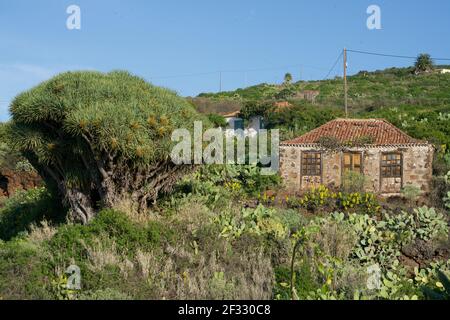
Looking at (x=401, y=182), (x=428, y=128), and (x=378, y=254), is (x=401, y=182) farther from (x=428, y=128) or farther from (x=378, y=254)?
(x=378, y=254)

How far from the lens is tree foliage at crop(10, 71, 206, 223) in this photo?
40.4 ft

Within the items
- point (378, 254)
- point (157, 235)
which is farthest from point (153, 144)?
point (378, 254)

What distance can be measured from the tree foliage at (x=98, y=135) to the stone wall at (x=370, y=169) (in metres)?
7.14

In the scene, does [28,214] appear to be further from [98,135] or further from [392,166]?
[392,166]

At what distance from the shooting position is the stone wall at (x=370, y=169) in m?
19.7

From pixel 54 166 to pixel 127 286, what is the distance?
5407mm

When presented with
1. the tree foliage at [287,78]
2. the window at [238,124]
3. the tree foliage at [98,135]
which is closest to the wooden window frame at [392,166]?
the tree foliage at [98,135]

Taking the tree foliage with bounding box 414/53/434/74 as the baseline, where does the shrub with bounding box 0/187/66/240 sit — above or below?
below

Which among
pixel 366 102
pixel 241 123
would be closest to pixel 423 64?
pixel 366 102

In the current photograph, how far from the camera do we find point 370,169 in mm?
20188

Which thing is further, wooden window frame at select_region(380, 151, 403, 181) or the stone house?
wooden window frame at select_region(380, 151, 403, 181)

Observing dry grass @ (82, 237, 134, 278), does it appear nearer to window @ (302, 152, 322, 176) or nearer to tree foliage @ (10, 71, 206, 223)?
tree foliage @ (10, 71, 206, 223)

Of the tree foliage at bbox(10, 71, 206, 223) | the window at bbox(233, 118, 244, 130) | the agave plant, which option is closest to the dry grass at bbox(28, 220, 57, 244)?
the tree foliage at bbox(10, 71, 206, 223)

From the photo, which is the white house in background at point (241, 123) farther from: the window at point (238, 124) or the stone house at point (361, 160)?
the stone house at point (361, 160)
